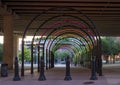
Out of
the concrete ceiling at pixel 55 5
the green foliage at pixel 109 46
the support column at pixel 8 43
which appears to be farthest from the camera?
the green foliage at pixel 109 46

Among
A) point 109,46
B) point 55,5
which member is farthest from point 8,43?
point 109,46

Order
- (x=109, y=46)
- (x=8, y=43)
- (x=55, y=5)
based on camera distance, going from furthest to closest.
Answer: (x=109, y=46) < (x=8, y=43) < (x=55, y=5)

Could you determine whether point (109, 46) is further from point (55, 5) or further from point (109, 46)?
point (55, 5)

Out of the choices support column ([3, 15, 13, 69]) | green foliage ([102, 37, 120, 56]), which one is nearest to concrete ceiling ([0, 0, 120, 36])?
support column ([3, 15, 13, 69])

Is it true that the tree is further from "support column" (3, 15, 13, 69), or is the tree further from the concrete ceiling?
"support column" (3, 15, 13, 69)

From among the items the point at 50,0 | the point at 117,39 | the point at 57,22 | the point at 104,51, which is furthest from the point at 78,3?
the point at 117,39

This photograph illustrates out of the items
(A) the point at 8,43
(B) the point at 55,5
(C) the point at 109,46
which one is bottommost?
(A) the point at 8,43

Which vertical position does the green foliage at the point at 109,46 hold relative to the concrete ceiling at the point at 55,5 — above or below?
below

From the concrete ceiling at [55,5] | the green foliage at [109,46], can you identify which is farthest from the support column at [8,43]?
the green foliage at [109,46]

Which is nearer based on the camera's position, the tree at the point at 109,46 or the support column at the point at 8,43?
the support column at the point at 8,43

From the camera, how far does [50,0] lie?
26641mm

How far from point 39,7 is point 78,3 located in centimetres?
365

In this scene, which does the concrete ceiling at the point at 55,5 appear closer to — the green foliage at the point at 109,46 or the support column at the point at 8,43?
the support column at the point at 8,43

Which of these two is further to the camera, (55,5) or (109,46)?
(109,46)
